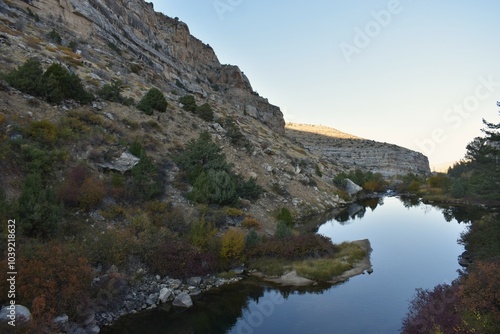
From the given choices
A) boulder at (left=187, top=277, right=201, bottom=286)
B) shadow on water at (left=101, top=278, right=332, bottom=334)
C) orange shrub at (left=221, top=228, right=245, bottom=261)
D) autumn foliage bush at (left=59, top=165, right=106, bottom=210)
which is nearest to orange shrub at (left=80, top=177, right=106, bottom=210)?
autumn foliage bush at (left=59, top=165, right=106, bottom=210)

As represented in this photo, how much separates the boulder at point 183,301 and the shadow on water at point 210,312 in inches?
9.8

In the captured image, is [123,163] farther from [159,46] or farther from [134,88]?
[159,46]

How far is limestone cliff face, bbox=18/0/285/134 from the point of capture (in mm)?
53438

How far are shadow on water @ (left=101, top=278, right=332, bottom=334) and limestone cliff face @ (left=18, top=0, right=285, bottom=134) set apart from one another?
4319cm

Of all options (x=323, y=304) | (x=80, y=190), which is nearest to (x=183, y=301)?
(x=323, y=304)

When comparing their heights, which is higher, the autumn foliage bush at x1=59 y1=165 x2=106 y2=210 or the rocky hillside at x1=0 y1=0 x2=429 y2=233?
the rocky hillside at x1=0 y1=0 x2=429 y2=233

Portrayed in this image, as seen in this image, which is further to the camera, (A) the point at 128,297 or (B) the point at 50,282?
(A) the point at 128,297

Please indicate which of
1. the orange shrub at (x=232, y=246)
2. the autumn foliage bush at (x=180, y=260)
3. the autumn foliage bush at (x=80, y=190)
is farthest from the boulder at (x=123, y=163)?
the orange shrub at (x=232, y=246)

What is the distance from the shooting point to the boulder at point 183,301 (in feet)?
54.9

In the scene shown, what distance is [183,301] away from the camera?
55.0ft

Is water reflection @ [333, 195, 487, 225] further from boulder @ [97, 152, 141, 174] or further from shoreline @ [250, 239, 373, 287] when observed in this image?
boulder @ [97, 152, 141, 174]

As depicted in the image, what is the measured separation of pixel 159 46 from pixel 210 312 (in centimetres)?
6891

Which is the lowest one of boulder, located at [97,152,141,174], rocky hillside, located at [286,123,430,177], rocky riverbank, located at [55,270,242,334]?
rocky riverbank, located at [55,270,242,334]

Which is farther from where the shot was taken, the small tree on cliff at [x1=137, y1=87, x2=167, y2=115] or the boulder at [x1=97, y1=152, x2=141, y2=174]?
the small tree on cliff at [x1=137, y1=87, x2=167, y2=115]
